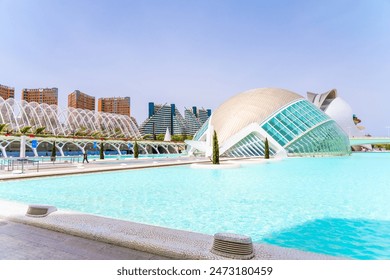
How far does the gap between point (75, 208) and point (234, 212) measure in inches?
190

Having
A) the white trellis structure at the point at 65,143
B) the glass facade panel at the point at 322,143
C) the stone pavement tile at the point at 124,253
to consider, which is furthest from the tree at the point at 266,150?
the stone pavement tile at the point at 124,253

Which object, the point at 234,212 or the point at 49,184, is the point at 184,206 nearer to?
the point at 234,212

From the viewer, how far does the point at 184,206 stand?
8852 mm

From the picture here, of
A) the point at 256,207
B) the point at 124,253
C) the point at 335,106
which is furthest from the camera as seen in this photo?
the point at 335,106

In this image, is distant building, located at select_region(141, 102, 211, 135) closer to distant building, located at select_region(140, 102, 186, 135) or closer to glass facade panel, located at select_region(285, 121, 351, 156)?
distant building, located at select_region(140, 102, 186, 135)

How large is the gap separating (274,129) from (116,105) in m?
134

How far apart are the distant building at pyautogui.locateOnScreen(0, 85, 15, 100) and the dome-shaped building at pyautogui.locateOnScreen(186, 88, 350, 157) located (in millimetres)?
88732

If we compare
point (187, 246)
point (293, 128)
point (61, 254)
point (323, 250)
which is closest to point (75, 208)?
point (61, 254)

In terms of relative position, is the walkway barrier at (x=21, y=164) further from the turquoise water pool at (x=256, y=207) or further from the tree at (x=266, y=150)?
the tree at (x=266, y=150)

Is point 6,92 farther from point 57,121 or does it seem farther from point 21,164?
point 21,164

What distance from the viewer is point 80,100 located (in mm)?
133750

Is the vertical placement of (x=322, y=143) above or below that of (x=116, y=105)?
below

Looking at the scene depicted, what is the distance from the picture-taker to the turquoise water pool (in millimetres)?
6031

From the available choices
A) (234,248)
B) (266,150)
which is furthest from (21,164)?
(266,150)
